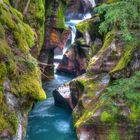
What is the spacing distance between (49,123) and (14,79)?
11823 mm

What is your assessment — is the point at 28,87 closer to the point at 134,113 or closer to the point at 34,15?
the point at 134,113

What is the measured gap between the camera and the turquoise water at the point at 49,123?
66.1 feet

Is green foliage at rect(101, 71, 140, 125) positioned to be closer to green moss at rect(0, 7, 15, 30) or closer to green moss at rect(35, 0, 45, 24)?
green moss at rect(0, 7, 15, 30)

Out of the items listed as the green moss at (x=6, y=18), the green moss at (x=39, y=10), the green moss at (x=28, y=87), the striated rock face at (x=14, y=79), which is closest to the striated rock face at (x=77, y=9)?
the green moss at (x=39, y=10)

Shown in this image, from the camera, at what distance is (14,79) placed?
35.3ft

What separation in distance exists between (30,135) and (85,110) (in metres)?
3.51

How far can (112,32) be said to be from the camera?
782 inches

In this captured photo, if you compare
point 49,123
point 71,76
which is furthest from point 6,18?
point 71,76

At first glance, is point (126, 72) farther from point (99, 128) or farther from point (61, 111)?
point (61, 111)

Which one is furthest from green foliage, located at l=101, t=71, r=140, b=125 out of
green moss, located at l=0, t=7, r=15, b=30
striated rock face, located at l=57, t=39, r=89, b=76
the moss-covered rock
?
striated rock face, located at l=57, t=39, r=89, b=76

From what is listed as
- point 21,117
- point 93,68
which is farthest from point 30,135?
point 21,117

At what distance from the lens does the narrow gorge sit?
426 inches

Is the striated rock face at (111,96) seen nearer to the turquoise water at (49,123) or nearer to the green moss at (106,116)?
the green moss at (106,116)

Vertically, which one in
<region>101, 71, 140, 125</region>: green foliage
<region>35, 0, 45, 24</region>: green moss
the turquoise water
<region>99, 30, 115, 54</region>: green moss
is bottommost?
A: the turquoise water
